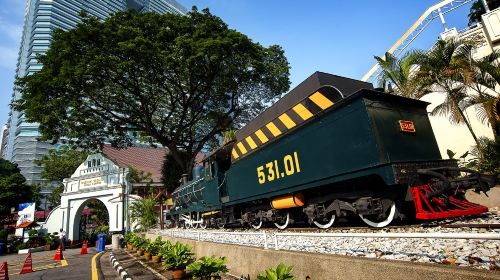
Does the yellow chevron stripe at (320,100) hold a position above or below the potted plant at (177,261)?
above

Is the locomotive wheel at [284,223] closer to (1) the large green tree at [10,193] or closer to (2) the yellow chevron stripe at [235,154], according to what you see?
(2) the yellow chevron stripe at [235,154]

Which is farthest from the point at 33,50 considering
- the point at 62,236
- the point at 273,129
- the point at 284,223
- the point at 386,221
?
the point at 386,221

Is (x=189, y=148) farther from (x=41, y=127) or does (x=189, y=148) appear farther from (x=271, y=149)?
(x=271, y=149)

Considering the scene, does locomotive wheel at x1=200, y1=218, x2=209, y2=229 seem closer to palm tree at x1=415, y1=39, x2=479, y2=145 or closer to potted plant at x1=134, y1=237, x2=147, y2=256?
potted plant at x1=134, y1=237, x2=147, y2=256

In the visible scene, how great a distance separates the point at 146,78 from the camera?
21359 millimetres

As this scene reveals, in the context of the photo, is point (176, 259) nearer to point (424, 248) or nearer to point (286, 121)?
point (286, 121)

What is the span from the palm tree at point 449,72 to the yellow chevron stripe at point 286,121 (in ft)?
23.3

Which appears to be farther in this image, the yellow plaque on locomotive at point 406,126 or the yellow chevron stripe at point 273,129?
the yellow chevron stripe at point 273,129

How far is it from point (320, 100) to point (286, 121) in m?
1.36

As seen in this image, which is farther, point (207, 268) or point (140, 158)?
point (140, 158)

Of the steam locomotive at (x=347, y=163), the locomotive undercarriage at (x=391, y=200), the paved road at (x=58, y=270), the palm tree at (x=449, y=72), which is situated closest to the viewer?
the locomotive undercarriage at (x=391, y=200)

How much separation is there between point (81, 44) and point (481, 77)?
2266 centimetres

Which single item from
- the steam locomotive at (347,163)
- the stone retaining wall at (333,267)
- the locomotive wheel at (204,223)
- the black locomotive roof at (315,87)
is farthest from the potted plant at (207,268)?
the locomotive wheel at (204,223)

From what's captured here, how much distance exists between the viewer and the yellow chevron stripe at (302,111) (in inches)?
300
